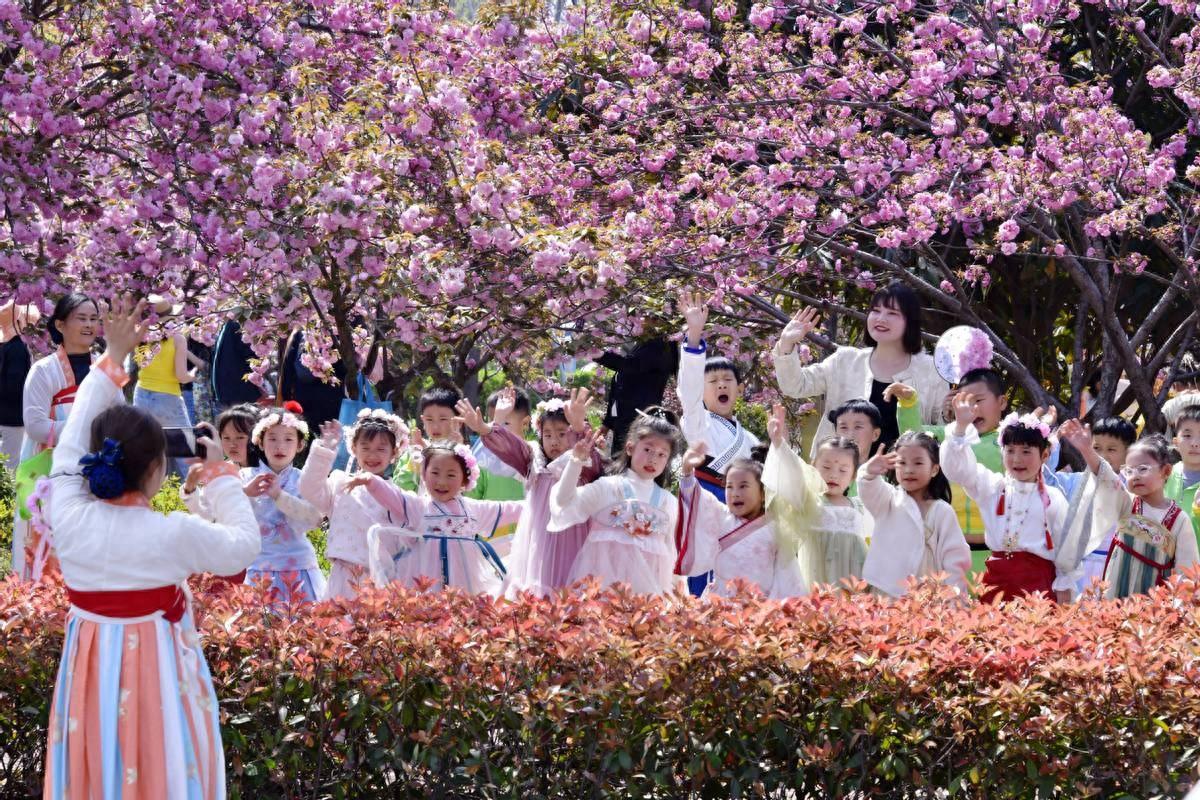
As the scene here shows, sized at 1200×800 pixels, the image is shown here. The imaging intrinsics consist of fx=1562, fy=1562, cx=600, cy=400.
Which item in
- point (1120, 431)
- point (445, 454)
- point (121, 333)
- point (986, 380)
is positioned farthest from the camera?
point (1120, 431)

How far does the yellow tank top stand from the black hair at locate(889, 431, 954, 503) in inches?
165

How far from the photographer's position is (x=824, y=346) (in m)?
9.76

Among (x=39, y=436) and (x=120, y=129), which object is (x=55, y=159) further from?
(x=39, y=436)

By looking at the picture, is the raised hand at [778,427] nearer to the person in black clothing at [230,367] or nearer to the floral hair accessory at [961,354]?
the floral hair accessory at [961,354]

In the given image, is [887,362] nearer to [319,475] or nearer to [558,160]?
[319,475]

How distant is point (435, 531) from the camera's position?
5.77 m

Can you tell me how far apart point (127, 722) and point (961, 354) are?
4022 millimetres

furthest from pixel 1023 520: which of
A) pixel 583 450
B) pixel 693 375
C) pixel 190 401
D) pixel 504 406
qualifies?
pixel 190 401

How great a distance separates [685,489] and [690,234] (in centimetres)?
317

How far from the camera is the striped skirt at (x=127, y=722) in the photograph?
359cm

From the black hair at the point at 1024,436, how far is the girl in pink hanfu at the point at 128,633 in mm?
3117

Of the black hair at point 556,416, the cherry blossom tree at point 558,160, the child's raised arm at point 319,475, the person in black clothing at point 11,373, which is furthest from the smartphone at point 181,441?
the child's raised arm at point 319,475

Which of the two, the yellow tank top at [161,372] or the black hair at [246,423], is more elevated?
the yellow tank top at [161,372]

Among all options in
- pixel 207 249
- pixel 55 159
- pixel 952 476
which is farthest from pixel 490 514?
pixel 55 159
